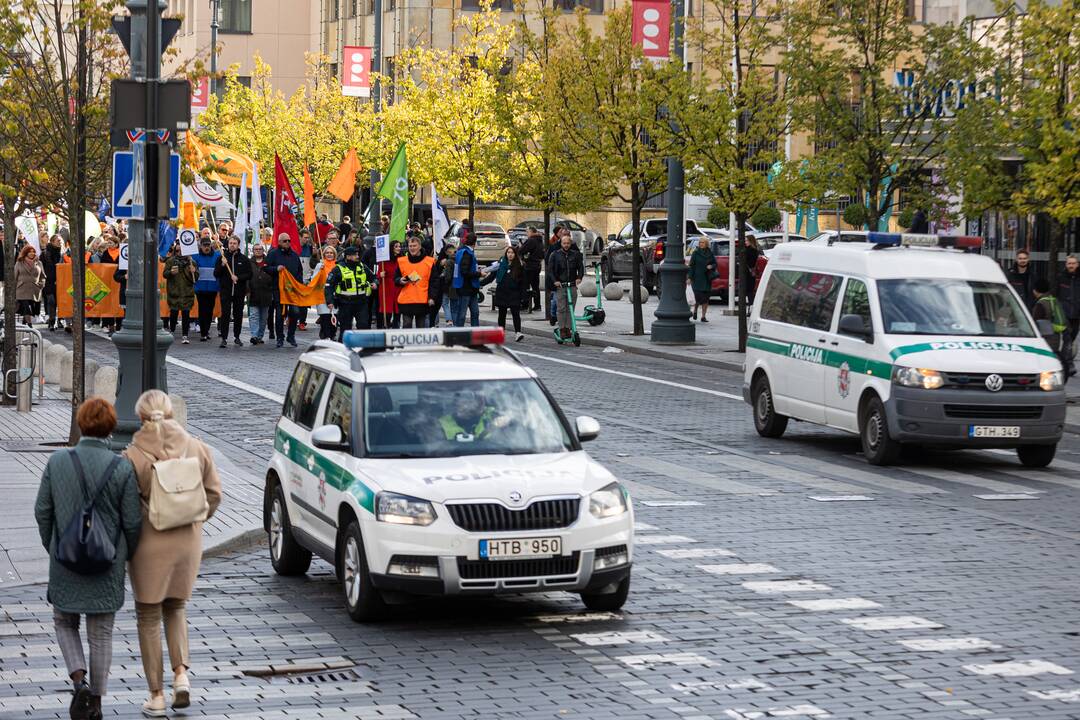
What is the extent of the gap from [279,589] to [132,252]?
19.8 feet

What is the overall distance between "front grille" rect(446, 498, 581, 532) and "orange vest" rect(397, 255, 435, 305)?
21499 millimetres

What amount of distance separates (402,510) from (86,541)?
7.80ft

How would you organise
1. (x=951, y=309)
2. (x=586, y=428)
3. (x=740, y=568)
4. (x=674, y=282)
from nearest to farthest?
(x=586, y=428) → (x=740, y=568) → (x=951, y=309) → (x=674, y=282)

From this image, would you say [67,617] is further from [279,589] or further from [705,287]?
[705,287]

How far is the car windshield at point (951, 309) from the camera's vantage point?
1833 centimetres

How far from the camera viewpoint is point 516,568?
10.3 meters

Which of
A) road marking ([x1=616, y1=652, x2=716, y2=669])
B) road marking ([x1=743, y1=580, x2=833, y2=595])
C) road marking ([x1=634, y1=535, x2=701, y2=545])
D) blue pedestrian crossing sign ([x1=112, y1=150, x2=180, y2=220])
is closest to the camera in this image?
road marking ([x1=616, y1=652, x2=716, y2=669])

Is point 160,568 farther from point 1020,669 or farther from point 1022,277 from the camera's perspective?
point 1022,277

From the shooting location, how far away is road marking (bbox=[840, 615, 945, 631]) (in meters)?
10.7

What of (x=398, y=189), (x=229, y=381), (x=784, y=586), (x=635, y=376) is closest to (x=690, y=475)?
(x=784, y=586)

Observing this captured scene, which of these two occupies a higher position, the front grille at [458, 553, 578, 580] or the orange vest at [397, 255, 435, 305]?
Result: the orange vest at [397, 255, 435, 305]

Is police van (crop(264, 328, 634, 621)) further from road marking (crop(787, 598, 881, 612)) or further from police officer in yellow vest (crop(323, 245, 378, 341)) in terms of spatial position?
police officer in yellow vest (crop(323, 245, 378, 341))

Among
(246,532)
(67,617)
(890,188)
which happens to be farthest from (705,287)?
(67,617)

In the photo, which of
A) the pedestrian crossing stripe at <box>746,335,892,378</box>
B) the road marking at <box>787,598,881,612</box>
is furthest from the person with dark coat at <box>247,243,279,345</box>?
the road marking at <box>787,598,881,612</box>
